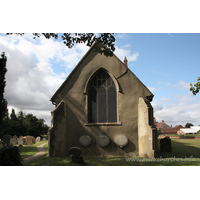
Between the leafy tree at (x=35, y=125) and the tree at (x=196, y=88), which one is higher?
the tree at (x=196, y=88)

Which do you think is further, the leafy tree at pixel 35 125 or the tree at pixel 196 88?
the leafy tree at pixel 35 125

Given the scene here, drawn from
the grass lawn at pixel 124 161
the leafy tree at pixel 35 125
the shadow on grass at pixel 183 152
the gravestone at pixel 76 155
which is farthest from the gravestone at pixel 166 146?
the leafy tree at pixel 35 125

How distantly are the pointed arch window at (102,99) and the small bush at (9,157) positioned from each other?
17.6ft

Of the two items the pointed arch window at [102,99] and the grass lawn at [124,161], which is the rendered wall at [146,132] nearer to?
the grass lawn at [124,161]

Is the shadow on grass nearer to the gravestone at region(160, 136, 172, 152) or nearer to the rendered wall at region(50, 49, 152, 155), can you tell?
the gravestone at region(160, 136, 172, 152)

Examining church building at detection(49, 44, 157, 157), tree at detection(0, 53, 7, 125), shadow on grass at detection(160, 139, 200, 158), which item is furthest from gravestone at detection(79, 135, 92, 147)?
tree at detection(0, 53, 7, 125)

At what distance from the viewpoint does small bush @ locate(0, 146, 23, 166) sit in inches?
311

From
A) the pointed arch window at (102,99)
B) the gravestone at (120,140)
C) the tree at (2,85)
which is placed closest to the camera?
the gravestone at (120,140)

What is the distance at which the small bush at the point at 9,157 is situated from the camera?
7902mm

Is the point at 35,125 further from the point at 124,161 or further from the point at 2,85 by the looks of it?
the point at 124,161

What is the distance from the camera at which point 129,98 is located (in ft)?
38.0

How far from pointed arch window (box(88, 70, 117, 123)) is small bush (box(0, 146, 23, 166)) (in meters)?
5.36

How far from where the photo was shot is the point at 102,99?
1205 cm

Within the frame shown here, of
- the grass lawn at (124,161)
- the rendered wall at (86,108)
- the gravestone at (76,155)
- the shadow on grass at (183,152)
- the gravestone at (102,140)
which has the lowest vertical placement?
the shadow on grass at (183,152)
